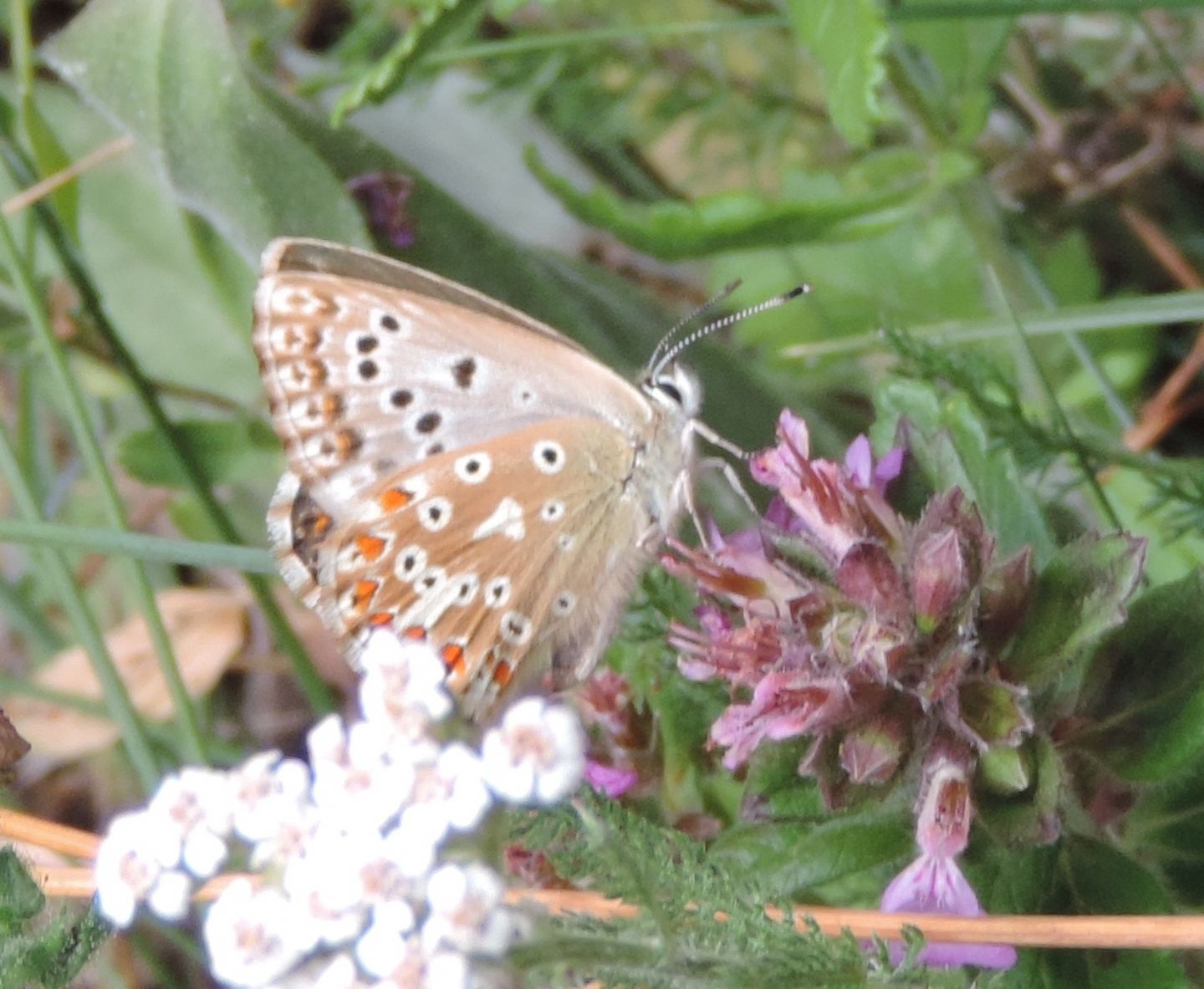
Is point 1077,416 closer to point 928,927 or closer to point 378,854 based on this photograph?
point 928,927

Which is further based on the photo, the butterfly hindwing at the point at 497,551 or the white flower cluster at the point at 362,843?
the butterfly hindwing at the point at 497,551

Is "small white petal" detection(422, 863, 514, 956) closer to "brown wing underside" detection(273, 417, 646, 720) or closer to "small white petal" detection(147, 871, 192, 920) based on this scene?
"small white petal" detection(147, 871, 192, 920)

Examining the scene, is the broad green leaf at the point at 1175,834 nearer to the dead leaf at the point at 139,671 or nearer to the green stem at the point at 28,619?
the dead leaf at the point at 139,671

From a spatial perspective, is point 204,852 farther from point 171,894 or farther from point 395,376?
point 395,376

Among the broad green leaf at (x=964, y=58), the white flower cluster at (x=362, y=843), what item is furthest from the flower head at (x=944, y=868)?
the broad green leaf at (x=964, y=58)

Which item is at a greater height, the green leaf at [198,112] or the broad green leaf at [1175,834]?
the green leaf at [198,112]

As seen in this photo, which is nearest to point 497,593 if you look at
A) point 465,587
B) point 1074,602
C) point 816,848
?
point 465,587

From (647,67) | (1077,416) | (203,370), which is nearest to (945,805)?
(1077,416)
